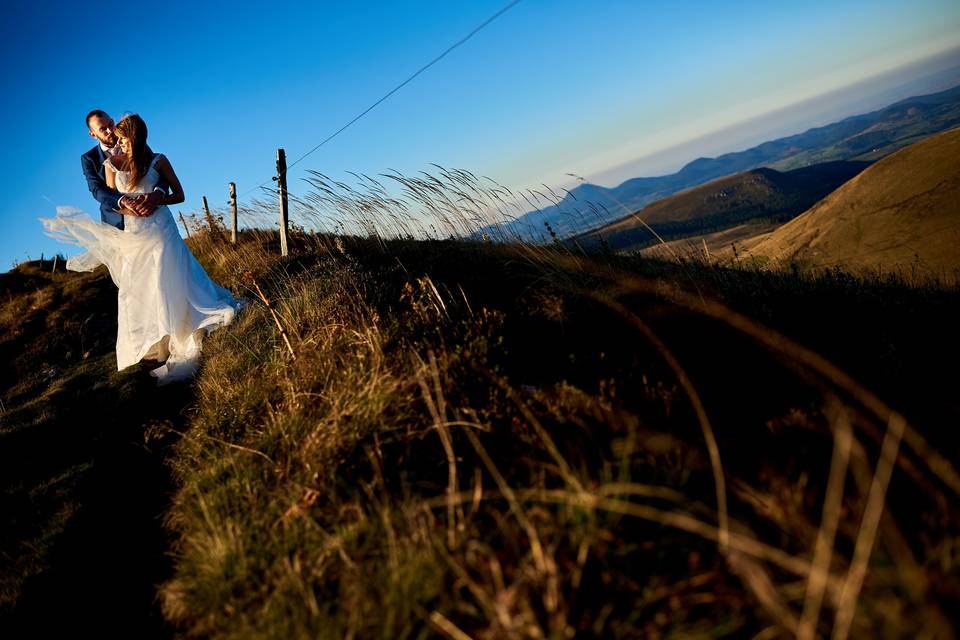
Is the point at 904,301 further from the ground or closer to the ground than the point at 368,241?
closer to the ground

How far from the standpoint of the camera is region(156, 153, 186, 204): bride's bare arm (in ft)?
21.7

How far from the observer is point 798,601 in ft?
5.91

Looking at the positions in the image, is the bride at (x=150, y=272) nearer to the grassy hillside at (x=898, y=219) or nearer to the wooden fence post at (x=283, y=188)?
the wooden fence post at (x=283, y=188)

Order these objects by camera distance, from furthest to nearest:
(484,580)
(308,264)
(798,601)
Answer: (308,264)
(484,580)
(798,601)

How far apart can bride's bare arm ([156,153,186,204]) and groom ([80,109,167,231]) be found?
0.14 meters

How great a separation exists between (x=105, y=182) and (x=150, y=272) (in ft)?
4.11

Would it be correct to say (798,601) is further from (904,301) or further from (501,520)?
(904,301)

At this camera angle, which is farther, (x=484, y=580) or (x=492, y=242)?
(x=492, y=242)

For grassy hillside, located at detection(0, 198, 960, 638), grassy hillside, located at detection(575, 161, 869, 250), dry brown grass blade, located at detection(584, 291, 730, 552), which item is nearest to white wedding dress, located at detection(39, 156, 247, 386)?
grassy hillside, located at detection(0, 198, 960, 638)

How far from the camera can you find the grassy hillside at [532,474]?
1886 mm

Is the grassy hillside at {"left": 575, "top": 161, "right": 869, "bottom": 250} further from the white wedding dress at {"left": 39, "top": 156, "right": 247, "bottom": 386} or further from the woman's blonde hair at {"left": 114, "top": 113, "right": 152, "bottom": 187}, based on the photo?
the woman's blonde hair at {"left": 114, "top": 113, "right": 152, "bottom": 187}

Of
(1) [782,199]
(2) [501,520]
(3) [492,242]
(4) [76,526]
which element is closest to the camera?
(2) [501,520]

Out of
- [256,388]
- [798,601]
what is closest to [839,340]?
[798,601]

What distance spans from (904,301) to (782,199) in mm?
204260
